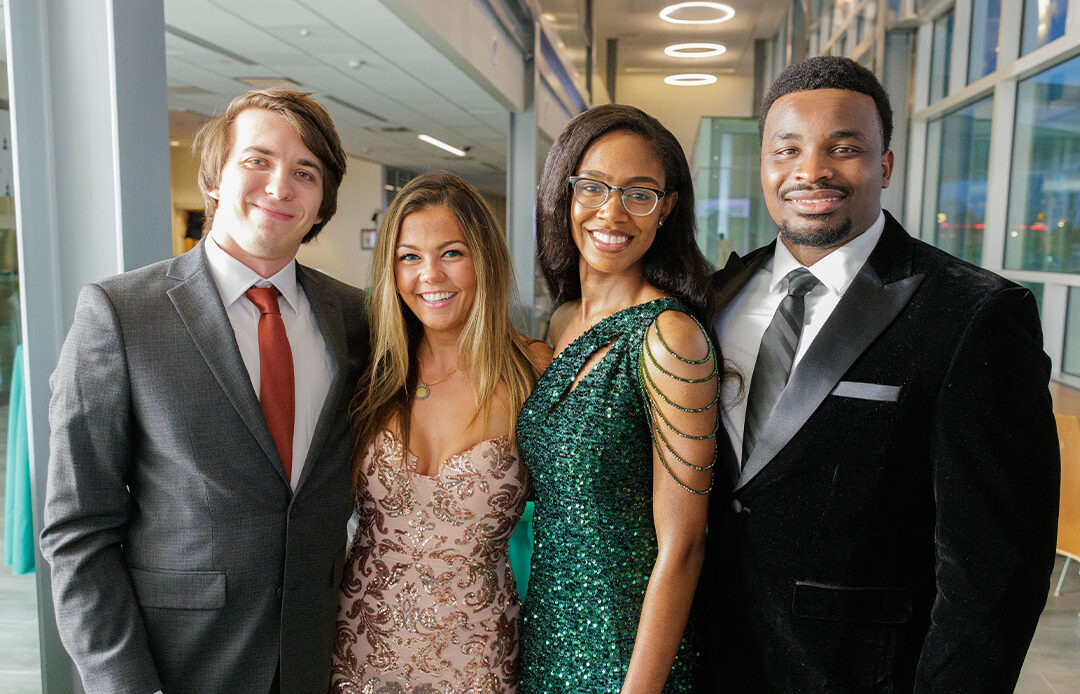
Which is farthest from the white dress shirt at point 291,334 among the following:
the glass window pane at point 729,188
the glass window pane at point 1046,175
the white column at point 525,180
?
the white column at point 525,180

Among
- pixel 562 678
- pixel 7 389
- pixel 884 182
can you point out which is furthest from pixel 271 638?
pixel 884 182

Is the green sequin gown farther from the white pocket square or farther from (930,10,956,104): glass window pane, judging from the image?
(930,10,956,104): glass window pane

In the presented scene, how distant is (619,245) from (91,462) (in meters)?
1.10

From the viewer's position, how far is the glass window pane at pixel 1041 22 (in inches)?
180

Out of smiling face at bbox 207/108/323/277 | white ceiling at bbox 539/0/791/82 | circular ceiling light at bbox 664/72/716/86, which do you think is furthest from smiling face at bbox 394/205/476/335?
circular ceiling light at bbox 664/72/716/86

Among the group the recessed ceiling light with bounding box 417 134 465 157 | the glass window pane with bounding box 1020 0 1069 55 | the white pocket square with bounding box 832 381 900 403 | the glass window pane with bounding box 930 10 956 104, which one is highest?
the recessed ceiling light with bounding box 417 134 465 157

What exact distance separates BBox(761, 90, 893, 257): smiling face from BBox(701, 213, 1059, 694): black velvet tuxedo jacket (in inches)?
3.9

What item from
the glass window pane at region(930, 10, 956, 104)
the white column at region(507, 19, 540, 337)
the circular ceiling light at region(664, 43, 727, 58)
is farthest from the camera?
the circular ceiling light at region(664, 43, 727, 58)

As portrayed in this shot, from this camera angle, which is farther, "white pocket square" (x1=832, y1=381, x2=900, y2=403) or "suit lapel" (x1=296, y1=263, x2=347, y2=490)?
"suit lapel" (x1=296, y1=263, x2=347, y2=490)

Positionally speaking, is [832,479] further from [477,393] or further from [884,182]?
[477,393]

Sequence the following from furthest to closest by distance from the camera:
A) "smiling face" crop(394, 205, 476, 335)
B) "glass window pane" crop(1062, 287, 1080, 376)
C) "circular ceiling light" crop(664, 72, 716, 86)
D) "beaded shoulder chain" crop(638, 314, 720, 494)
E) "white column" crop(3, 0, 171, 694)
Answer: "circular ceiling light" crop(664, 72, 716, 86)
"glass window pane" crop(1062, 287, 1080, 376)
"white column" crop(3, 0, 171, 694)
"smiling face" crop(394, 205, 476, 335)
"beaded shoulder chain" crop(638, 314, 720, 494)

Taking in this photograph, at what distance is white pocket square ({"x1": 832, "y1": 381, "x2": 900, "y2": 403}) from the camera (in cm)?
142

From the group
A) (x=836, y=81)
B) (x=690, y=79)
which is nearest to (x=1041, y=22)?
(x=836, y=81)

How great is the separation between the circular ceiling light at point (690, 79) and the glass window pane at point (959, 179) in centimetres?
1459
